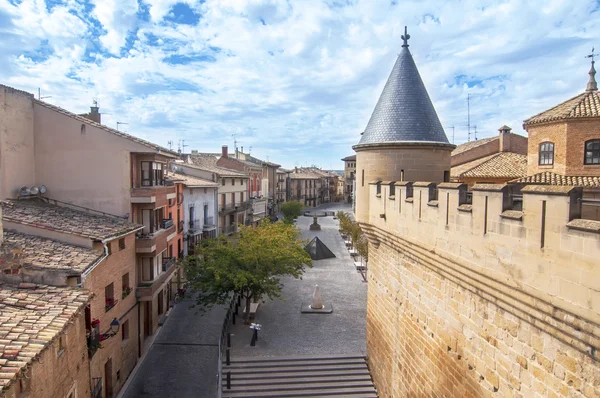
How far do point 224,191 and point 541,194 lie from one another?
112 feet

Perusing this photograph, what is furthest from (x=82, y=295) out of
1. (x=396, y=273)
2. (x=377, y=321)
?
(x=377, y=321)

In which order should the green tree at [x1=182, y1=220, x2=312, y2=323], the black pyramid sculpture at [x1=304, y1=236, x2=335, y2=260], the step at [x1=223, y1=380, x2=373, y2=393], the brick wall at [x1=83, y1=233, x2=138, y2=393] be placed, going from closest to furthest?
the brick wall at [x1=83, y1=233, x2=138, y2=393], the step at [x1=223, y1=380, x2=373, y2=393], the green tree at [x1=182, y1=220, x2=312, y2=323], the black pyramid sculpture at [x1=304, y1=236, x2=335, y2=260]

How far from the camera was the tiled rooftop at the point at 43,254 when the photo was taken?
387 inches

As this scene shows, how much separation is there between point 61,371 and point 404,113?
11.7 m

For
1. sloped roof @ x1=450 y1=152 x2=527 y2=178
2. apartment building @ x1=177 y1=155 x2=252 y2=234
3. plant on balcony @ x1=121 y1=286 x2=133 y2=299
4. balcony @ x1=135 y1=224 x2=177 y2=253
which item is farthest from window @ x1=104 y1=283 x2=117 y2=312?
apartment building @ x1=177 y1=155 x2=252 y2=234

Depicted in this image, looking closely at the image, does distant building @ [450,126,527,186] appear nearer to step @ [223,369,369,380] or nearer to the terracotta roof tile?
the terracotta roof tile

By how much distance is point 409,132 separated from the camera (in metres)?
13.1

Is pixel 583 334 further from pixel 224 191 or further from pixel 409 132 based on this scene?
pixel 224 191

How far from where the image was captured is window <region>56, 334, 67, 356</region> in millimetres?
8023

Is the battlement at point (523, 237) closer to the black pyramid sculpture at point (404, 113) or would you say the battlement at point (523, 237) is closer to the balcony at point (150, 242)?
the black pyramid sculpture at point (404, 113)

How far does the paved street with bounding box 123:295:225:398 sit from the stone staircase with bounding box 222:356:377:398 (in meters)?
1.18

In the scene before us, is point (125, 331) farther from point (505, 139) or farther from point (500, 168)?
point (505, 139)

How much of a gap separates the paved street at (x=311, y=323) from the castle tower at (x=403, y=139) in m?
7.07

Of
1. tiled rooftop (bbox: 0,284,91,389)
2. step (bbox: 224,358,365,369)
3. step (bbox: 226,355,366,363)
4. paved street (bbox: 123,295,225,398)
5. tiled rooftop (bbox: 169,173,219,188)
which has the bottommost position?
paved street (bbox: 123,295,225,398)
